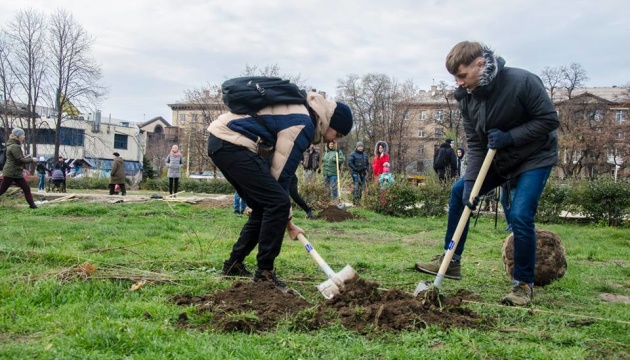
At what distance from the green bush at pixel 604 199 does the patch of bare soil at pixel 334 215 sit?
5996 mm

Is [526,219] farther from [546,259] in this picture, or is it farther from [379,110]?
[379,110]

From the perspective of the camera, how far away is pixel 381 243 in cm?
866

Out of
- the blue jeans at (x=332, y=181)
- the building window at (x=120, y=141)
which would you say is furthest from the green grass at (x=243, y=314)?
the building window at (x=120, y=141)

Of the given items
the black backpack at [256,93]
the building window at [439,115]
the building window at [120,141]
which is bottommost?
A: the black backpack at [256,93]

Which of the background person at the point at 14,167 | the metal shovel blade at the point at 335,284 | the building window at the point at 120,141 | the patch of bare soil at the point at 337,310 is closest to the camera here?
the patch of bare soil at the point at 337,310

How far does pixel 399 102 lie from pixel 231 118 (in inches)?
2266

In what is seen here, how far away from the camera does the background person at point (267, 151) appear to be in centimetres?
413

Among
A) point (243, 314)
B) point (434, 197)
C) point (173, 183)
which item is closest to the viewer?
point (243, 314)

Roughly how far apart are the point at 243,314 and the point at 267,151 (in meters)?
1.42

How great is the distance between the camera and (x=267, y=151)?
14.0 feet

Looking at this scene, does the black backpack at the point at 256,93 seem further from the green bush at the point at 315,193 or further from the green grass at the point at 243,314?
the green bush at the point at 315,193

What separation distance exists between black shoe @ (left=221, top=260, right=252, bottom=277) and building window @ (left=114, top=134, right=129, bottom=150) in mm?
79189

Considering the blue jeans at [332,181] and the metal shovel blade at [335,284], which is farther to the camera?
the blue jeans at [332,181]

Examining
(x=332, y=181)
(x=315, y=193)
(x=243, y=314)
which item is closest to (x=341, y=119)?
(x=243, y=314)
